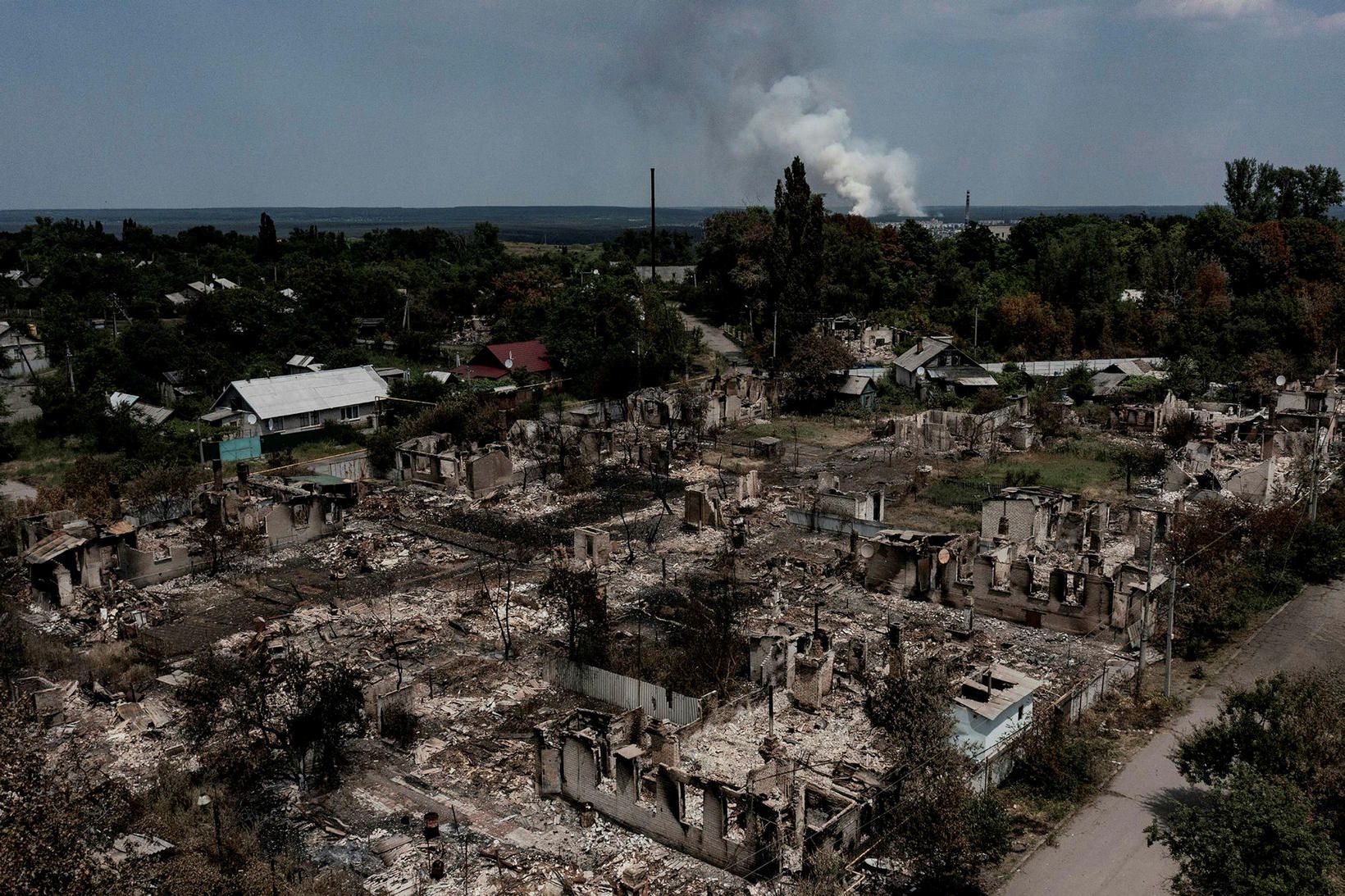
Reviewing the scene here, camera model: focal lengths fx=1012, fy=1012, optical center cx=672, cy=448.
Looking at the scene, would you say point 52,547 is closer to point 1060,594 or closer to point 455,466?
point 455,466

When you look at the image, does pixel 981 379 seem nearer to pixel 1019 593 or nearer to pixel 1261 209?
pixel 1019 593

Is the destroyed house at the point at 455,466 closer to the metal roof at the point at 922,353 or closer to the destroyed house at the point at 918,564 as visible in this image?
the destroyed house at the point at 918,564

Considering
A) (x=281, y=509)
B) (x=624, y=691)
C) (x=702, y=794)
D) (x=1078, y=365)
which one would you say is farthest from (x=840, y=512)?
(x=1078, y=365)

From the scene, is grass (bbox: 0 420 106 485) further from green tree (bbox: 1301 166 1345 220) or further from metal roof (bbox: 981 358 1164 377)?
green tree (bbox: 1301 166 1345 220)

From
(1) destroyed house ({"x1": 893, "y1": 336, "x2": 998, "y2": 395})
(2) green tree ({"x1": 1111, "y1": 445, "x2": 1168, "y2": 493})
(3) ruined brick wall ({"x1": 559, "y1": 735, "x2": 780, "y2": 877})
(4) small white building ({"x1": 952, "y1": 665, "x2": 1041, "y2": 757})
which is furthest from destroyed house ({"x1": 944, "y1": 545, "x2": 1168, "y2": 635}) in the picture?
(1) destroyed house ({"x1": 893, "y1": 336, "x2": 998, "y2": 395})

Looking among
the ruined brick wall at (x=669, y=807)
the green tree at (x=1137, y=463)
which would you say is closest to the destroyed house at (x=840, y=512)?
the green tree at (x=1137, y=463)

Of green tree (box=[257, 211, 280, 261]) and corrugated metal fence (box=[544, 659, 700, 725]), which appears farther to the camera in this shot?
green tree (box=[257, 211, 280, 261])

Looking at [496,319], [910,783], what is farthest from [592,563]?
[496,319]

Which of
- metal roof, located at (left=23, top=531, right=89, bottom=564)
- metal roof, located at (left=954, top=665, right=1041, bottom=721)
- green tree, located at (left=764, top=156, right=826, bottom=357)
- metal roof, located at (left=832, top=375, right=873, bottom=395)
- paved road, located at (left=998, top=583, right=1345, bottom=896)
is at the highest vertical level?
green tree, located at (left=764, top=156, right=826, bottom=357)
